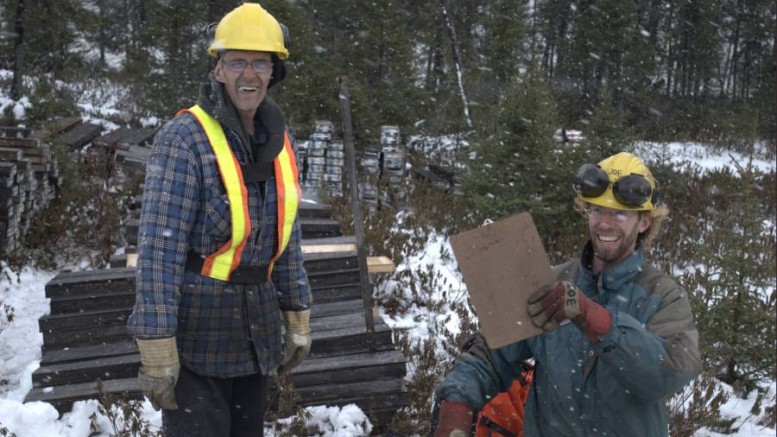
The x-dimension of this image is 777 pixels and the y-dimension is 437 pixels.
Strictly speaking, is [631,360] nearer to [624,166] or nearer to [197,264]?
[624,166]

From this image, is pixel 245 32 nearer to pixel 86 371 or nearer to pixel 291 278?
pixel 291 278

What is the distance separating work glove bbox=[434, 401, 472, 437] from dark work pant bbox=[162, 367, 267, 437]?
0.89m

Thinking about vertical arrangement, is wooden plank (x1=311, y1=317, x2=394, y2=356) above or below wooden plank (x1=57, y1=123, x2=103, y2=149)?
below

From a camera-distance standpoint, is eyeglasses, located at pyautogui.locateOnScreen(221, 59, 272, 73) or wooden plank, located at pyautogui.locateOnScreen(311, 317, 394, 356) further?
wooden plank, located at pyautogui.locateOnScreen(311, 317, 394, 356)

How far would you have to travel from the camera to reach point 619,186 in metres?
2.26

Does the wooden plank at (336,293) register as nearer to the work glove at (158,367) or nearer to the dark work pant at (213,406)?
the dark work pant at (213,406)

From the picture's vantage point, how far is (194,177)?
2.44 meters

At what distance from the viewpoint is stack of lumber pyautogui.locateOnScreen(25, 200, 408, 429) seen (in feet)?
15.1

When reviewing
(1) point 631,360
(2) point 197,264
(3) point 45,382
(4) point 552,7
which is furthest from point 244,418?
(4) point 552,7

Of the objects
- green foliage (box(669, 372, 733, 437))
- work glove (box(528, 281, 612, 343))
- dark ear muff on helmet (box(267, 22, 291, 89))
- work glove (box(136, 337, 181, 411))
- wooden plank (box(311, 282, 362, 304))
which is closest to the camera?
work glove (box(528, 281, 612, 343))

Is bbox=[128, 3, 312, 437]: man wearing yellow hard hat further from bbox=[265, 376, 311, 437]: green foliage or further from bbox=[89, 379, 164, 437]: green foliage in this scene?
bbox=[265, 376, 311, 437]: green foliage

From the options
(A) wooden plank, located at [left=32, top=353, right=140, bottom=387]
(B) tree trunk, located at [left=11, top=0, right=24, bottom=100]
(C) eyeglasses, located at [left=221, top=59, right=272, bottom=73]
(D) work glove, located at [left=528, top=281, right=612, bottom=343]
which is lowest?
(A) wooden plank, located at [left=32, top=353, right=140, bottom=387]

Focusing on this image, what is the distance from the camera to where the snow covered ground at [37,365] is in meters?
4.18

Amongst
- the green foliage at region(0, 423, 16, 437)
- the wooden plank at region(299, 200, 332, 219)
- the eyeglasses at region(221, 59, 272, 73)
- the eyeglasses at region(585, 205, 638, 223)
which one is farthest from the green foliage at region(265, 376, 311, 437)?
the wooden plank at region(299, 200, 332, 219)
